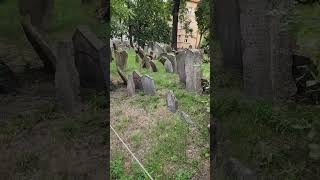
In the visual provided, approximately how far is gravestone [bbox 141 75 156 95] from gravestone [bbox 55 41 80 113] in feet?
4.24

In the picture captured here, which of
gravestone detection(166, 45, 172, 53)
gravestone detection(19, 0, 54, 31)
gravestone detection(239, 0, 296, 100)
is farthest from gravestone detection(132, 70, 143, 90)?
gravestone detection(239, 0, 296, 100)

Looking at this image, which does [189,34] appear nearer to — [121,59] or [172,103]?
[121,59]

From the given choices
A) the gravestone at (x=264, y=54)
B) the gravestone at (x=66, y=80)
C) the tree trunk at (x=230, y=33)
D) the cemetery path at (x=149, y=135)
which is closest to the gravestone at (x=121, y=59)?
the cemetery path at (x=149, y=135)

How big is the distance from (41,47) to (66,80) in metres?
0.37

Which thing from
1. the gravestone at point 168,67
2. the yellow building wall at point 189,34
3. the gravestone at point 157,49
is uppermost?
the yellow building wall at point 189,34

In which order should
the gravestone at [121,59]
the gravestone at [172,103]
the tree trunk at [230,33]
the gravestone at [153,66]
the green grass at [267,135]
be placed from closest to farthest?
the green grass at [267,135] → the tree trunk at [230,33] → the gravestone at [172,103] → the gravestone at [121,59] → the gravestone at [153,66]

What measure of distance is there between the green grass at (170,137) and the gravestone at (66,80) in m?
0.65

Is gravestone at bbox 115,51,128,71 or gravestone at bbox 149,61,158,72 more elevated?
gravestone at bbox 115,51,128,71

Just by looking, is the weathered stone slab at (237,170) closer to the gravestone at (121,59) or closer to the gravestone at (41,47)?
the gravestone at (41,47)

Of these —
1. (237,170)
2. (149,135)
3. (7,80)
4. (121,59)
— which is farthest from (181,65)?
(237,170)

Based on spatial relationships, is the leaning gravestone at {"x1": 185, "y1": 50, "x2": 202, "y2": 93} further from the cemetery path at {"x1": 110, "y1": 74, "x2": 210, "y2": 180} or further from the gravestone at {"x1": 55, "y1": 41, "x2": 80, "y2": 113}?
the gravestone at {"x1": 55, "y1": 41, "x2": 80, "y2": 113}

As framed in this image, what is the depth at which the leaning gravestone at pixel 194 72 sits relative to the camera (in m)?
5.30

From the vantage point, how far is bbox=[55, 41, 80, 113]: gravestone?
3734mm

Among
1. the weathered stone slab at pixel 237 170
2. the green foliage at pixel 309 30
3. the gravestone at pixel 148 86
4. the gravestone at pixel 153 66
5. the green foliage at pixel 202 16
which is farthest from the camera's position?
the gravestone at pixel 153 66
